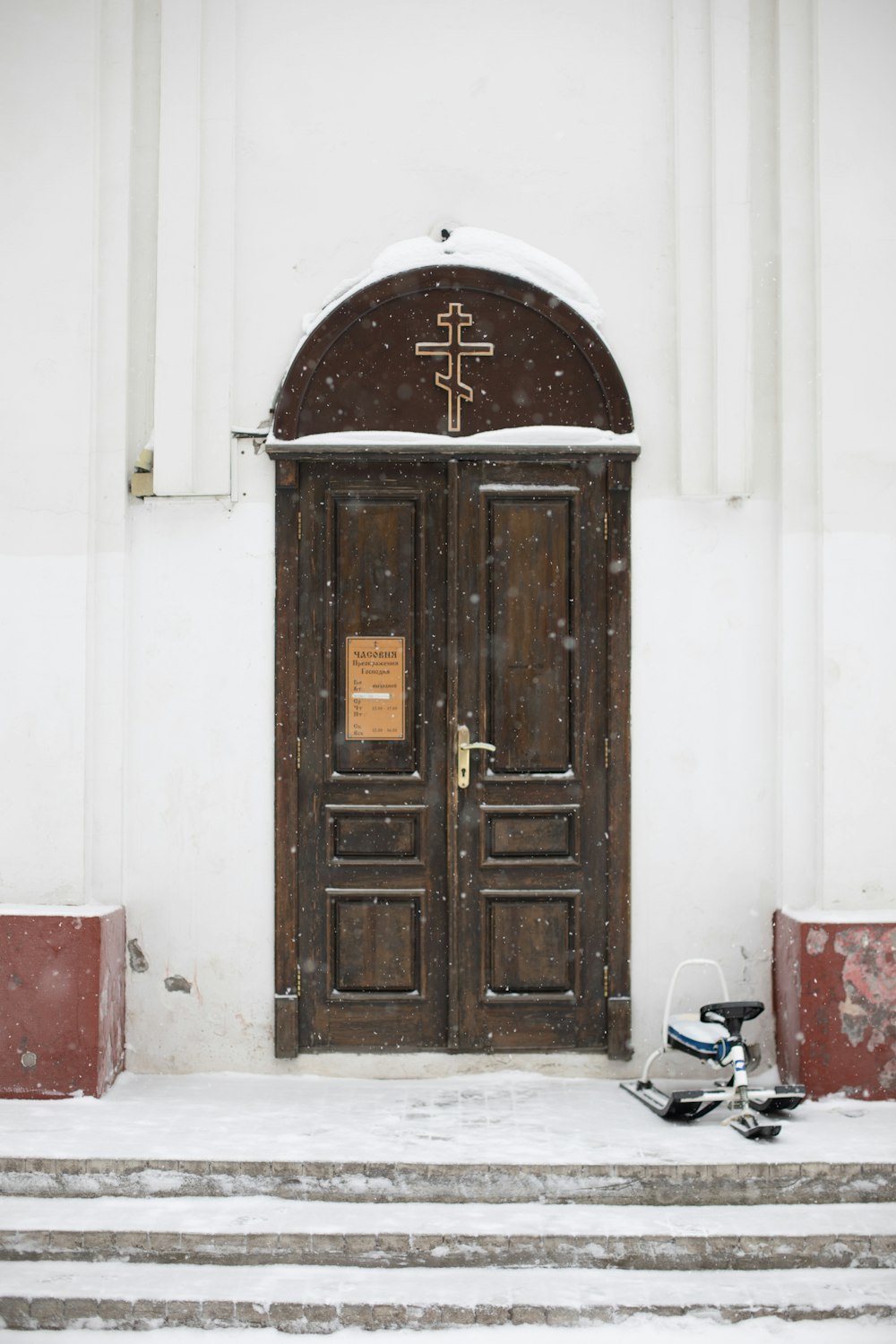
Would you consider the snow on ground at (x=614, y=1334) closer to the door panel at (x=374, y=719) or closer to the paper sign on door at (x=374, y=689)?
the door panel at (x=374, y=719)

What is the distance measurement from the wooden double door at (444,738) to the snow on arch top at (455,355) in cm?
20

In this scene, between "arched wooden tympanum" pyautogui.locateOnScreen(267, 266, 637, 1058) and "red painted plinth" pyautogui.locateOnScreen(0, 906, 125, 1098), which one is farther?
"arched wooden tympanum" pyautogui.locateOnScreen(267, 266, 637, 1058)

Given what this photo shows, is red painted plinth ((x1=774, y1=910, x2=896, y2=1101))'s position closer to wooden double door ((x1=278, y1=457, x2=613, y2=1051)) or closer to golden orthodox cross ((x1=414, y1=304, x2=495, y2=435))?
wooden double door ((x1=278, y1=457, x2=613, y2=1051))

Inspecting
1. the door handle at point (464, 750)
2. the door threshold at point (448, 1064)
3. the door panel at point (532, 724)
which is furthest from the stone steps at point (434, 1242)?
the door handle at point (464, 750)

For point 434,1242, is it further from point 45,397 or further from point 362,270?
point 362,270

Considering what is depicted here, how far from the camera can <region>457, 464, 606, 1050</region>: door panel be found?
17.6ft

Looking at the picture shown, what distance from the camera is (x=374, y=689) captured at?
538 centimetres

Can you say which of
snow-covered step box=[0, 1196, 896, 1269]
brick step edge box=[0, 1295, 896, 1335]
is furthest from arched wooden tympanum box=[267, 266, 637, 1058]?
brick step edge box=[0, 1295, 896, 1335]

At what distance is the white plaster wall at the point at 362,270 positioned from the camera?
17.2ft

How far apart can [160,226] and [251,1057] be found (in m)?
3.62

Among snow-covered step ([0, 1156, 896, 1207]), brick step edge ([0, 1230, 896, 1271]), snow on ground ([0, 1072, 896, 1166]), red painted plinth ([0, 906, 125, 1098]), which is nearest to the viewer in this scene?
brick step edge ([0, 1230, 896, 1271])

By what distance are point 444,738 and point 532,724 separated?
394 mm

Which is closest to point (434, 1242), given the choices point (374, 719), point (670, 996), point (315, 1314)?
point (315, 1314)

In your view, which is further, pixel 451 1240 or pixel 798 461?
pixel 798 461
